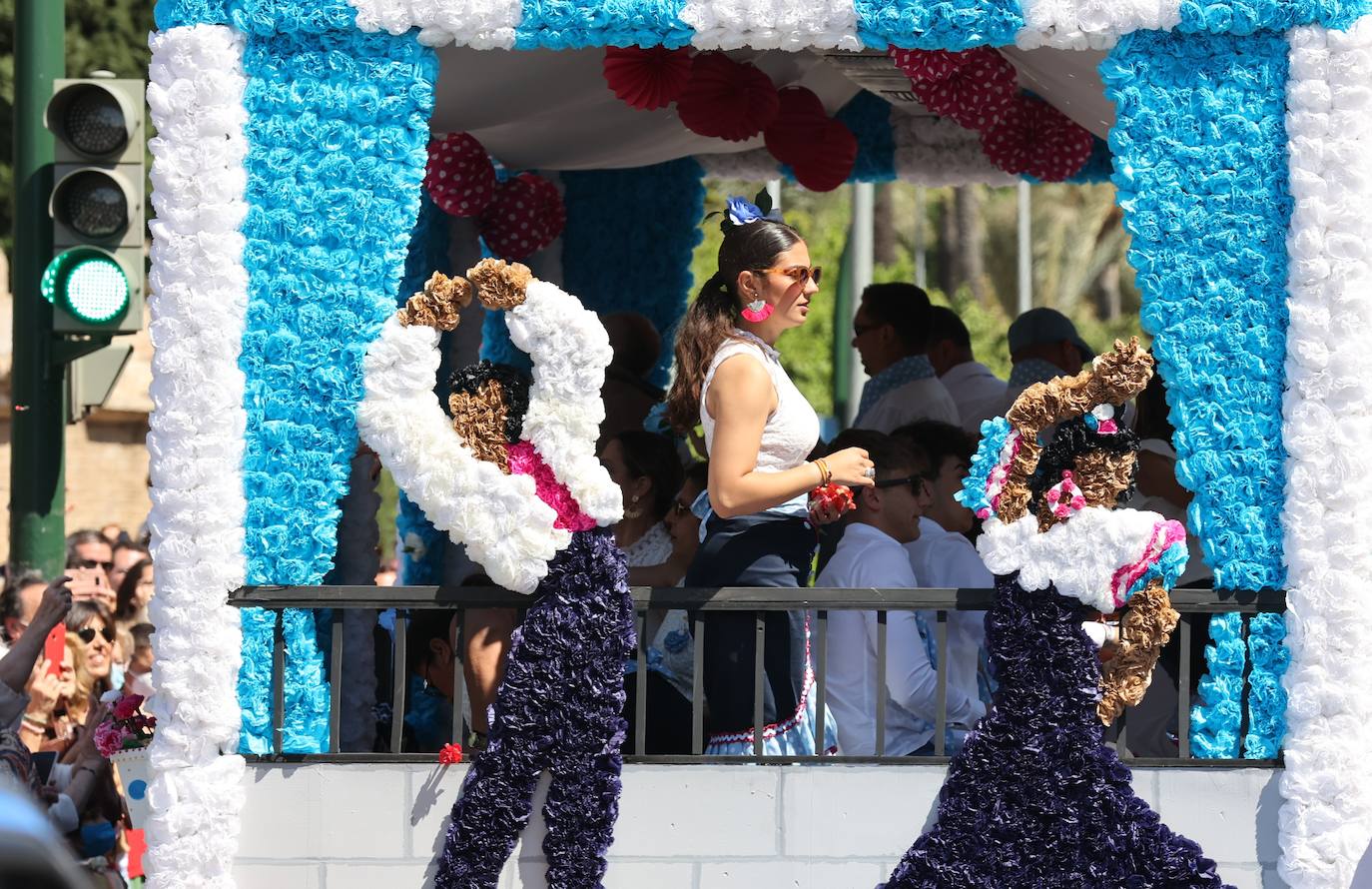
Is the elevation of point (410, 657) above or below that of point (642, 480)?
below

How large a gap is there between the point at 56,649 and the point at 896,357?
3.01 metres

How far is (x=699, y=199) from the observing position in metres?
7.25

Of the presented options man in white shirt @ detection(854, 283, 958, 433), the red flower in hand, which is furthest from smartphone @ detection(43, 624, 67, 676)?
man in white shirt @ detection(854, 283, 958, 433)

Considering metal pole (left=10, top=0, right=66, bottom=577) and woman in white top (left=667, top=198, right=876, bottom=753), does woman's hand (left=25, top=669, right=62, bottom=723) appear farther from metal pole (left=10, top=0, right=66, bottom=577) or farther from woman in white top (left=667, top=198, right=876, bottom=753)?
woman in white top (left=667, top=198, right=876, bottom=753)

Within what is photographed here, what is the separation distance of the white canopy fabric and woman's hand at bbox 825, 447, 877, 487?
1376 mm

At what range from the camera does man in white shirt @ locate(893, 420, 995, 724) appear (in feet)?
16.0

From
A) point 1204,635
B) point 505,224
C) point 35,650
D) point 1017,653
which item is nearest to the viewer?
point 1017,653

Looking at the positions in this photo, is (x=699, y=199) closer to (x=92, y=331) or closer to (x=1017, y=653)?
(x=92, y=331)

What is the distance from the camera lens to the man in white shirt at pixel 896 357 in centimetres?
629

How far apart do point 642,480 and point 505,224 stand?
1997 mm

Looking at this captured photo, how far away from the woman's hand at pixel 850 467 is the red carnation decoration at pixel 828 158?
2.60 metres

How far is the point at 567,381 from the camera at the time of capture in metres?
4.16

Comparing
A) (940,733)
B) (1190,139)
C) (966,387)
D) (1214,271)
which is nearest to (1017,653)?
(940,733)

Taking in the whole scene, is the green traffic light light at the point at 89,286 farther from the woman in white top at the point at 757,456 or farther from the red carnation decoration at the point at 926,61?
the red carnation decoration at the point at 926,61
